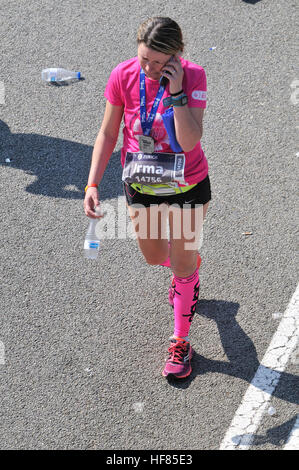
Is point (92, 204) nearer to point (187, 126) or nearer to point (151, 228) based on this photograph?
point (151, 228)

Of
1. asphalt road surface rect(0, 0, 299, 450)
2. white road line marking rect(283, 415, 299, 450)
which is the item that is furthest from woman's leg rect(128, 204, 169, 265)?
white road line marking rect(283, 415, 299, 450)

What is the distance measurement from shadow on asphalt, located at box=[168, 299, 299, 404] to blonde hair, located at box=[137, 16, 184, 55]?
213 cm

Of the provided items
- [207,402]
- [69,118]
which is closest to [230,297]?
[207,402]

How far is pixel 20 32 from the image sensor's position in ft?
24.2

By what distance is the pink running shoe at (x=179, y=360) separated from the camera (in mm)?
4184

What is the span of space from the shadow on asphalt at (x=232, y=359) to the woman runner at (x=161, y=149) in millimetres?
176

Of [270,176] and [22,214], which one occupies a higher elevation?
[270,176]

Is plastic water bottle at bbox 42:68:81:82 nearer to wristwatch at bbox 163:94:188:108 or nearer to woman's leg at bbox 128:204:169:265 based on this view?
woman's leg at bbox 128:204:169:265

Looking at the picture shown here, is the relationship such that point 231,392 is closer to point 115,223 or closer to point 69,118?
point 115,223

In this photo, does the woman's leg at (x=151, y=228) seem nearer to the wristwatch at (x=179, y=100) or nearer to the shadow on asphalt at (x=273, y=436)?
the wristwatch at (x=179, y=100)

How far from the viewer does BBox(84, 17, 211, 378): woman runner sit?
10.6ft

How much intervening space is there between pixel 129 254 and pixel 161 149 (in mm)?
1706

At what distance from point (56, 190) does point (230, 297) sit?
6.48 feet

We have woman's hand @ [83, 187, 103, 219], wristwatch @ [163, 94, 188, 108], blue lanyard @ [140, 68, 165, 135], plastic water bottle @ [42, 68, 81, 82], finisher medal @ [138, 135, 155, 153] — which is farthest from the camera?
plastic water bottle @ [42, 68, 81, 82]
